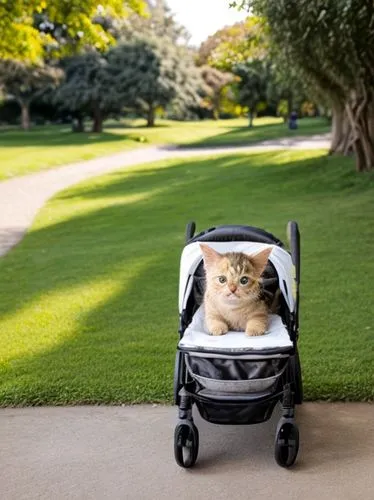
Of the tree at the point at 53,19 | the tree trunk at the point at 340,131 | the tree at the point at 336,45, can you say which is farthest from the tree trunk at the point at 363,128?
the tree at the point at 53,19

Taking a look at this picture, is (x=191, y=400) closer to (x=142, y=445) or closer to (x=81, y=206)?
(x=142, y=445)

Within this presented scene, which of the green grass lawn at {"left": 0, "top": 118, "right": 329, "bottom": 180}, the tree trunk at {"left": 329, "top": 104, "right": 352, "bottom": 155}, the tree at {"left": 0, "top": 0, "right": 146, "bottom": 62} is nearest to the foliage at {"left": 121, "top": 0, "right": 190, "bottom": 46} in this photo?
the green grass lawn at {"left": 0, "top": 118, "right": 329, "bottom": 180}

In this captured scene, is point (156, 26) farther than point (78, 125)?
Yes

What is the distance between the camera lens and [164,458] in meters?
4.29

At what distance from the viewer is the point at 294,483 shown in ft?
12.8

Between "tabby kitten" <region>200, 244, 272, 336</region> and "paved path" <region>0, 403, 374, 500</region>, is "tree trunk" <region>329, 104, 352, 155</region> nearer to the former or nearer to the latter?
"paved path" <region>0, 403, 374, 500</region>

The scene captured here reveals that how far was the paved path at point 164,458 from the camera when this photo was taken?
153 inches

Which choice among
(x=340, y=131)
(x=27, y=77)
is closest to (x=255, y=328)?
(x=340, y=131)

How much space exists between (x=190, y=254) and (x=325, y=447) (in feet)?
4.61

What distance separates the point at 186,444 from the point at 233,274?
38.1 inches

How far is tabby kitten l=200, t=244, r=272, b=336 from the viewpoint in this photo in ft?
13.9

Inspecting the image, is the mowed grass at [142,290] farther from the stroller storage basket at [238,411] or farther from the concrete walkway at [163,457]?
the stroller storage basket at [238,411]

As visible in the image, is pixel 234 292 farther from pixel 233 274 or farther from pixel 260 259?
pixel 260 259

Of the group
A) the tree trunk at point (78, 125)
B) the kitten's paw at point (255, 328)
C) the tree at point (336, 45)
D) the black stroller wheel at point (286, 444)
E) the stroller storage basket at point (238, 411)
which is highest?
the tree at point (336, 45)
